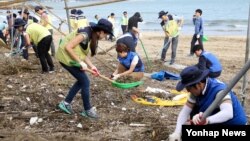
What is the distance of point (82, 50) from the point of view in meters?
6.43

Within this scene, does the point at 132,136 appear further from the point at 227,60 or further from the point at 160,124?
the point at 227,60

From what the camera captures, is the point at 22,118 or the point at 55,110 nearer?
the point at 22,118

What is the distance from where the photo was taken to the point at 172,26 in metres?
13.8

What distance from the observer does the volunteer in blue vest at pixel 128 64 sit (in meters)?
8.07

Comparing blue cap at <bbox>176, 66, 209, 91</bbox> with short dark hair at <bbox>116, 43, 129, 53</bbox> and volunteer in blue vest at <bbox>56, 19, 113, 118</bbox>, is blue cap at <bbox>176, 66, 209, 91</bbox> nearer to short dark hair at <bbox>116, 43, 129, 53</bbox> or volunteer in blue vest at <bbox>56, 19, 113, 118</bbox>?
volunteer in blue vest at <bbox>56, 19, 113, 118</bbox>

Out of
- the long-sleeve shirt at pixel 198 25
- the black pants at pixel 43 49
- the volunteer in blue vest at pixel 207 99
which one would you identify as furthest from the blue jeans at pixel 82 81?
the long-sleeve shirt at pixel 198 25

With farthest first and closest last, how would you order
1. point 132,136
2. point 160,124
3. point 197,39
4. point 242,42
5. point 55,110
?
point 242,42 < point 197,39 < point 55,110 < point 160,124 < point 132,136

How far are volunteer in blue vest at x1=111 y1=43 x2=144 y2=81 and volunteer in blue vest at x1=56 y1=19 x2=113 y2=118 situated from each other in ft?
4.17

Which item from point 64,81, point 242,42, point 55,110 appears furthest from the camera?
point 242,42

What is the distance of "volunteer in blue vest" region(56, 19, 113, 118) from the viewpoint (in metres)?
6.15

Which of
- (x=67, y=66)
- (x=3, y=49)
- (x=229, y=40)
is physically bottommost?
(x=229, y=40)

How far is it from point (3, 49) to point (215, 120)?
Result: 12686mm

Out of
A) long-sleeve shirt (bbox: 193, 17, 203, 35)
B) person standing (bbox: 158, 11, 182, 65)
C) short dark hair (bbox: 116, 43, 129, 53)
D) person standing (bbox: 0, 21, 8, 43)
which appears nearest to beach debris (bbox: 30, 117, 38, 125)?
short dark hair (bbox: 116, 43, 129, 53)

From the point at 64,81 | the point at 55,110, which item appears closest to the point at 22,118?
the point at 55,110
